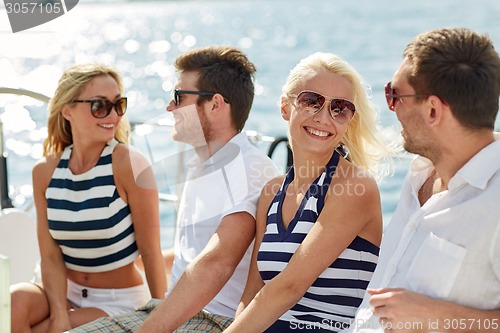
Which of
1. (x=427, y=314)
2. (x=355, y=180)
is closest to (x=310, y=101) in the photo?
(x=355, y=180)

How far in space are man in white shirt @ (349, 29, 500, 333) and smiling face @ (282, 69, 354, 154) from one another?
1.15 ft

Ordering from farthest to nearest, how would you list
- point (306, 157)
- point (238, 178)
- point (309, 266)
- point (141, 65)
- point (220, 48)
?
1. point (141, 65)
2. point (220, 48)
3. point (238, 178)
4. point (306, 157)
5. point (309, 266)

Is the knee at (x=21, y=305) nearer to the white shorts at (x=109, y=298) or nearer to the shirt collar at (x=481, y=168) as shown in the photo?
the white shorts at (x=109, y=298)

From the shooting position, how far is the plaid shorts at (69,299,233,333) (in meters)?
2.67

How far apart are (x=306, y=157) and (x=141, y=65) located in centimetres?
2224

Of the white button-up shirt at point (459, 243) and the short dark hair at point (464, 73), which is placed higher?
the short dark hair at point (464, 73)

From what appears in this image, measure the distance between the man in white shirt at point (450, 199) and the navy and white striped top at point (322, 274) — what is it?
28cm

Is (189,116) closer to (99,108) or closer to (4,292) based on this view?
(99,108)

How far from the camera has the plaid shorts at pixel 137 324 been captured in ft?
8.75

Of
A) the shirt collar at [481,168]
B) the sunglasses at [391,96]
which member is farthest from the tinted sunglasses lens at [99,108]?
the shirt collar at [481,168]

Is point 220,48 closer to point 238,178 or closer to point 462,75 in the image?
point 238,178

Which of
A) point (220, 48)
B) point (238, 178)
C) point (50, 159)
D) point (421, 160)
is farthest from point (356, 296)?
point (50, 159)

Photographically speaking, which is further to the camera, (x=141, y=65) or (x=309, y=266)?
(x=141, y=65)

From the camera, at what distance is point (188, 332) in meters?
2.63
